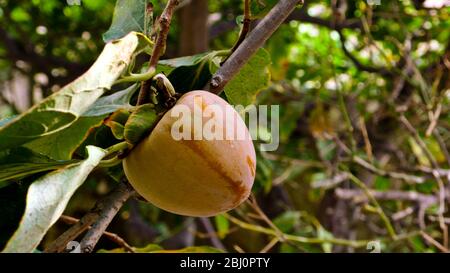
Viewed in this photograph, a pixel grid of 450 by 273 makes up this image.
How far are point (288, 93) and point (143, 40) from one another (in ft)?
5.76

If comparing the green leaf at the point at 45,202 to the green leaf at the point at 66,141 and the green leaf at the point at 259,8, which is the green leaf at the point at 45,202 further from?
the green leaf at the point at 259,8

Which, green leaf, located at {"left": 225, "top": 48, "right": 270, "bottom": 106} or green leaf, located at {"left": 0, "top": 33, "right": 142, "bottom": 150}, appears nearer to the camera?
green leaf, located at {"left": 0, "top": 33, "right": 142, "bottom": 150}

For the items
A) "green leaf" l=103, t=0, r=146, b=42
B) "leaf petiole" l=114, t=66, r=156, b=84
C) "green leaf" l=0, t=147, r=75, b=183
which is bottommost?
"green leaf" l=0, t=147, r=75, b=183

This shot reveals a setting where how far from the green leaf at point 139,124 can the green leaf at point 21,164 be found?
74 millimetres

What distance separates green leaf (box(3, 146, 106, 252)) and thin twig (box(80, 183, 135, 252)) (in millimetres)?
79

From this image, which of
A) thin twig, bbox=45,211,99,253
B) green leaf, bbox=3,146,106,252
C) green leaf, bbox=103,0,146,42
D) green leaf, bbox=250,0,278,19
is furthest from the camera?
green leaf, bbox=250,0,278,19

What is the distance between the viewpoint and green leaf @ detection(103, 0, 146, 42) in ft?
2.09

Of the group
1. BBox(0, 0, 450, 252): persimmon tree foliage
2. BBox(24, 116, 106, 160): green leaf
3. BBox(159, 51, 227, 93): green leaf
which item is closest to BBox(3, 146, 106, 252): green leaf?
BBox(0, 0, 450, 252): persimmon tree foliage

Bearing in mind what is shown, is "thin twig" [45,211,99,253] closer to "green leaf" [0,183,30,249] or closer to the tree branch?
"green leaf" [0,183,30,249]

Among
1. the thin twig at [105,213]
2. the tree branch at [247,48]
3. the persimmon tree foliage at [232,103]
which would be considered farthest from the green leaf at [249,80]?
the thin twig at [105,213]

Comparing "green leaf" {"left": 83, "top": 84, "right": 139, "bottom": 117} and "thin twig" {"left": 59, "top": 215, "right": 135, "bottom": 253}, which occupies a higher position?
"green leaf" {"left": 83, "top": 84, "right": 139, "bottom": 117}

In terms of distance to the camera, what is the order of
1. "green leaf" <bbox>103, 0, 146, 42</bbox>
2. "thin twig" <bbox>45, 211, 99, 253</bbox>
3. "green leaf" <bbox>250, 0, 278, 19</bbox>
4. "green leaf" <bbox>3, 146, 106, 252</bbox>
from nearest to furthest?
"green leaf" <bbox>3, 146, 106, 252</bbox> → "thin twig" <bbox>45, 211, 99, 253</bbox> → "green leaf" <bbox>103, 0, 146, 42</bbox> → "green leaf" <bbox>250, 0, 278, 19</bbox>

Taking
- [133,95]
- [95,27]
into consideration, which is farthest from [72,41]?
[133,95]

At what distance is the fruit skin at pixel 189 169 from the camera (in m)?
0.56
